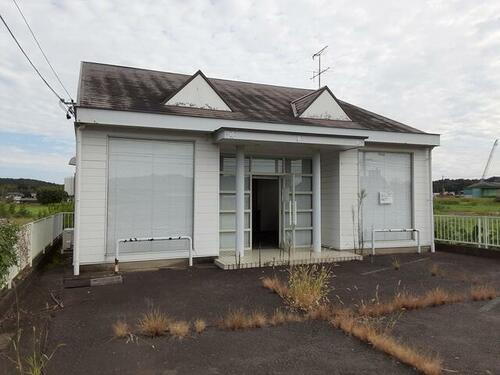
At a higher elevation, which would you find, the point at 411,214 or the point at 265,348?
the point at 411,214

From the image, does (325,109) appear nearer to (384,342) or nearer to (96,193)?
(96,193)

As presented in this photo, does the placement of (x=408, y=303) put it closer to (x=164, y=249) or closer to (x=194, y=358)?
(x=194, y=358)

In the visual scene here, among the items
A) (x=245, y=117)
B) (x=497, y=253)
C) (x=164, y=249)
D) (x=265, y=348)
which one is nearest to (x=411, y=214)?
(x=497, y=253)

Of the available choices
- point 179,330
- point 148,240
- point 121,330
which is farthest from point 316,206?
point 121,330

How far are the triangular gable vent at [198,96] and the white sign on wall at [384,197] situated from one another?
4.93 metres

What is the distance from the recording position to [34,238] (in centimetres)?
818

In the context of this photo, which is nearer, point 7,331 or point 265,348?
point 265,348

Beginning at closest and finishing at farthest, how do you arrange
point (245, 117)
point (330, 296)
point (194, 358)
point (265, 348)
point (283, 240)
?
point (194, 358), point (265, 348), point (330, 296), point (245, 117), point (283, 240)

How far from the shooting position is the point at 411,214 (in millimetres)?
10922

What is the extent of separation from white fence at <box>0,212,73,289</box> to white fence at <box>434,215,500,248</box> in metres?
11.0

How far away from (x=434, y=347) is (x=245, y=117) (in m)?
6.70

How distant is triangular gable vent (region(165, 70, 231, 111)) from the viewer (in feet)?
30.6

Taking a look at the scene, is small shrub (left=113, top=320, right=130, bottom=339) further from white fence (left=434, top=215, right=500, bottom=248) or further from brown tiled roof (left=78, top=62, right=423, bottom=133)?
white fence (left=434, top=215, right=500, bottom=248)

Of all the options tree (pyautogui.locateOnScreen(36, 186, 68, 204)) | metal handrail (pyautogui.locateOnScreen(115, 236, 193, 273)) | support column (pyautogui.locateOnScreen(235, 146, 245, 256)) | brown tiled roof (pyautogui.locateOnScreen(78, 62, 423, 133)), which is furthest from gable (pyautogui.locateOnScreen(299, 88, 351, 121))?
tree (pyautogui.locateOnScreen(36, 186, 68, 204))
